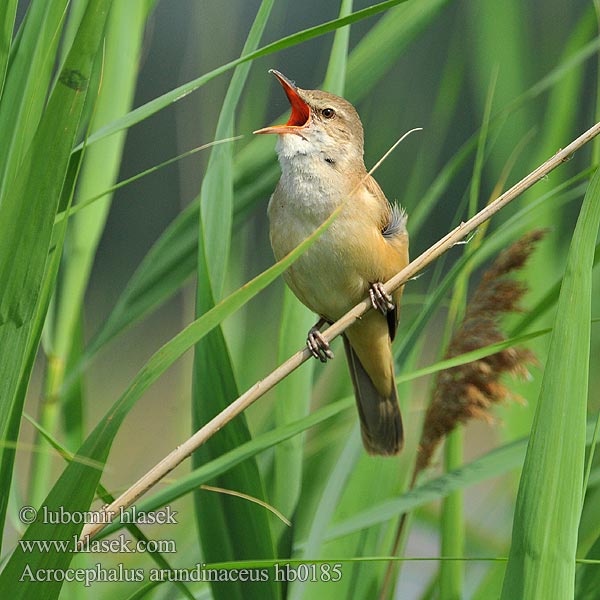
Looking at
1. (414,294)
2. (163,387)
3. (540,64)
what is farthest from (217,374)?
(163,387)

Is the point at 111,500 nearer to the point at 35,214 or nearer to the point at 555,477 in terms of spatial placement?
the point at 35,214

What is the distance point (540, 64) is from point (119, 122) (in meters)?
1.29

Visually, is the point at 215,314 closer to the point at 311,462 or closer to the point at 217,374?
the point at 217,374

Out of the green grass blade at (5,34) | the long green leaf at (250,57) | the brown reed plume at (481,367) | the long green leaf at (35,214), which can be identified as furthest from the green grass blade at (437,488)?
the green grass blade at (5,34)

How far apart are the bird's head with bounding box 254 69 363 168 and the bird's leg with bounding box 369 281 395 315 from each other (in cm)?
24

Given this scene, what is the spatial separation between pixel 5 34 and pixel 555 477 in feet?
2.51

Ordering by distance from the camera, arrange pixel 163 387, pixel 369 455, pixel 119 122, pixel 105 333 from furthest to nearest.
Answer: pixel 163 387 → pixel 369 455 → pixel 105 333 → pixel 119 122

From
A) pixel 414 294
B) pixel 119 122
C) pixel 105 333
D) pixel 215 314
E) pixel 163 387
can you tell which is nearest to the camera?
pixel 215 314

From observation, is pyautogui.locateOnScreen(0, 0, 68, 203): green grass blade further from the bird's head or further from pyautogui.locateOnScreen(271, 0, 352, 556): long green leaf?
the bird's head

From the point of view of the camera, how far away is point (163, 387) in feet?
11.5

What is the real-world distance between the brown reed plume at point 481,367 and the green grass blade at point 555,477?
1.40 feet

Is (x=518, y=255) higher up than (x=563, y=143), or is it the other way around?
(x=563, y=143)

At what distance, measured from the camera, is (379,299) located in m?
1.64

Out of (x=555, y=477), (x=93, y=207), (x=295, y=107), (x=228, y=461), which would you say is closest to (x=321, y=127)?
(x=295, y=107)
